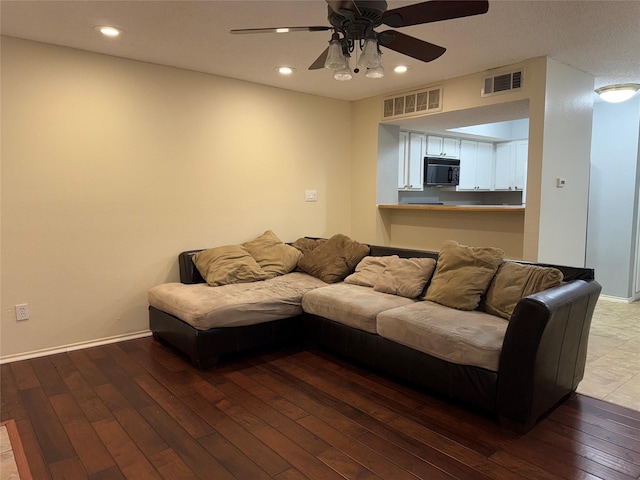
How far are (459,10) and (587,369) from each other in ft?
9.06

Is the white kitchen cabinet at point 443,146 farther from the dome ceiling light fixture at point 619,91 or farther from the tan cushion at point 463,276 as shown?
the tan cushion at point 463,276

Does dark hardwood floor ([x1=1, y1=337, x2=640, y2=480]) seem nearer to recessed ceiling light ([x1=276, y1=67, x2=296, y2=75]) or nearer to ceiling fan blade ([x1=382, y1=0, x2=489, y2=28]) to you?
ceiling fan blade ([x1=382, y1=0, x2=489, y2=28])

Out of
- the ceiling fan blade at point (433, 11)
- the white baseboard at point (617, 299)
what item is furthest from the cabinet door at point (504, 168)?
the ceiling fan blade at point (433, 11)

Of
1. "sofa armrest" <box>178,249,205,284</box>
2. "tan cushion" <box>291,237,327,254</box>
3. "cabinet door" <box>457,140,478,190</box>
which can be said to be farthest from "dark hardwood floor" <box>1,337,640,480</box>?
"cabinet door" <box>457,140,478,190</box>

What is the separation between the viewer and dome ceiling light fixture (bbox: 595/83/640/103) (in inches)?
177

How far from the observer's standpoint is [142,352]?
141 inches

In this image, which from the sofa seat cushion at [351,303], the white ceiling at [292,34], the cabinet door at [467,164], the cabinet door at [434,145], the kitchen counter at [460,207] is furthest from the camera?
the cabinet door at [467,164]

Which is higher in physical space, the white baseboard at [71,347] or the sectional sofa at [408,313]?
the sectional sofa at [408,313]

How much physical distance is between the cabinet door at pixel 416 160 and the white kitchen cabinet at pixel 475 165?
3.55 ft

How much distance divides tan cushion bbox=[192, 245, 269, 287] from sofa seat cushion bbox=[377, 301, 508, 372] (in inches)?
58.0

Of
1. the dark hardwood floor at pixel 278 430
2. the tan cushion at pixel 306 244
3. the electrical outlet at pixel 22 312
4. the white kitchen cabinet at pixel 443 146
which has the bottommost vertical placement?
the dark hardwood floor at pixel 278 430

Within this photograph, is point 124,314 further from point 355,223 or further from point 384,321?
point 355,223

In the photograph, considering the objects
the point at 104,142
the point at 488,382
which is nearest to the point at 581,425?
the point at 488,382

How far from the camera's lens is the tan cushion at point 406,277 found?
340 cm
